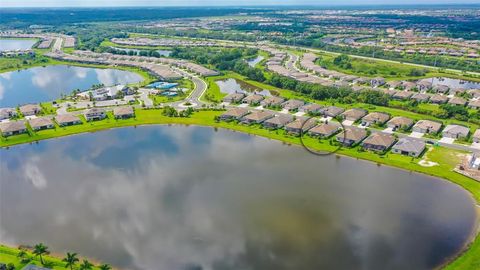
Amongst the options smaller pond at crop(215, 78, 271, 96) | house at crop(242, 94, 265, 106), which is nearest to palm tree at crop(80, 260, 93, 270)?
house at crop(242, 94, 265, 106)

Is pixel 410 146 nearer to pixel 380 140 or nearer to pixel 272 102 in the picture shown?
pixel 380 140

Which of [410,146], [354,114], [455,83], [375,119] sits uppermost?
[410,146]

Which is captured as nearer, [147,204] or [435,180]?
[147,204]

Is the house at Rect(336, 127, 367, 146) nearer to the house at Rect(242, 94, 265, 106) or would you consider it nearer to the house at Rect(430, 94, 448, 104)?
the house at Rect(242, 94, 265, 106)

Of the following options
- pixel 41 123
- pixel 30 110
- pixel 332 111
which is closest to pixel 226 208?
pixel 332 111

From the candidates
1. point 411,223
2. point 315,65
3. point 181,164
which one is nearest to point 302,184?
point 411,223

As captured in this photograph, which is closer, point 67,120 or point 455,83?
point 67,120

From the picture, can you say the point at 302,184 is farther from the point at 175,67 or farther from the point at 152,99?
the point at 175,67

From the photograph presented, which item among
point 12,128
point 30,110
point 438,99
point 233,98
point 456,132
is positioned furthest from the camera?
point 233,98
